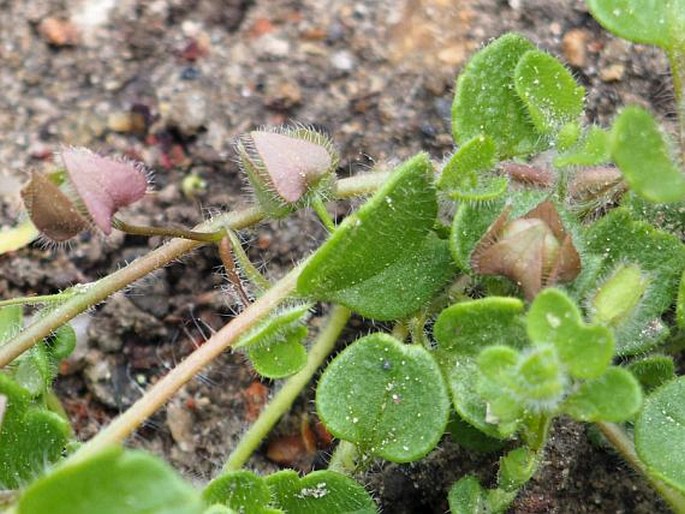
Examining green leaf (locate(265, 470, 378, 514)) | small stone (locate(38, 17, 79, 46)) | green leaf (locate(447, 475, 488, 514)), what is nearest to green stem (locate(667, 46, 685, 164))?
green leaf (locate(447, 475, 488, 514))

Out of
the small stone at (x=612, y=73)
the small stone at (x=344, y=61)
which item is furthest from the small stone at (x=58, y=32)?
the small stone at (x=612, y=73)

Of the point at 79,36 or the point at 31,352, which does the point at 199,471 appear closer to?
the point at 31,352

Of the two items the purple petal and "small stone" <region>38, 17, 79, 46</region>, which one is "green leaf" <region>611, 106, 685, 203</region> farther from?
"small stone" <region>38, 17, 79, 46</region>

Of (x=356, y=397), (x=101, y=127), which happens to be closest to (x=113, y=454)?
(x=356, y=397)

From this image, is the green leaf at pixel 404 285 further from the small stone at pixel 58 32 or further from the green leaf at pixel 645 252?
the small stone at pixel 58 32

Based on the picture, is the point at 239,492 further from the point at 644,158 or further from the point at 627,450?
the point at 644,158

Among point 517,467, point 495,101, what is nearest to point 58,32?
point 495,101
